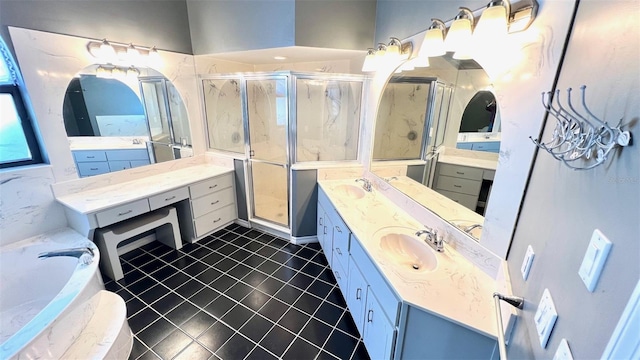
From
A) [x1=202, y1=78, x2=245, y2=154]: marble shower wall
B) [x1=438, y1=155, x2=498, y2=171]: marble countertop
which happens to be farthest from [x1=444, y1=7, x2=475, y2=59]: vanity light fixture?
[x1=202, y1=78, x2=245, y2=154]: marble shower wall

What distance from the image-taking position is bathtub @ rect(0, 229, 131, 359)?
138cm

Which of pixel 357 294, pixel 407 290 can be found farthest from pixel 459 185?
pixel 357 294

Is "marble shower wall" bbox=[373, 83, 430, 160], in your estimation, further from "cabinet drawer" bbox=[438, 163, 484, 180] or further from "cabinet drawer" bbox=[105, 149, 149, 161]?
"cabinet drawer" bbox=[105, 149, 149, 161]

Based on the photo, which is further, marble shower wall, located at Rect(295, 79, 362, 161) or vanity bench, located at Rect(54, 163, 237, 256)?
marble shower wall, located at Rect(295, 79, 362, 161)

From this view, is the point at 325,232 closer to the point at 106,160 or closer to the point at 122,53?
the point at 106,160

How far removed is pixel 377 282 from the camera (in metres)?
1.42

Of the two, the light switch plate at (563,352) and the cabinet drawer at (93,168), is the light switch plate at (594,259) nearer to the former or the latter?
the light switch plate at (563,352)

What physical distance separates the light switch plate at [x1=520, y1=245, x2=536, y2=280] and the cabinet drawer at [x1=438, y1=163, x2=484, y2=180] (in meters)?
0.58

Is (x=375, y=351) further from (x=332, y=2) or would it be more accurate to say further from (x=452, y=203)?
(x=332, y=2)

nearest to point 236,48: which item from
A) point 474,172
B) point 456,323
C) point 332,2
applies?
point 332,2

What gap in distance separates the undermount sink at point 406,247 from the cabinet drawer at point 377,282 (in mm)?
148

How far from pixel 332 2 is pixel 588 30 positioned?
6.71 feet

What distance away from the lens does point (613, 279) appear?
1.54 feet

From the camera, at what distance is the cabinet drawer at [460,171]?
147 cm
